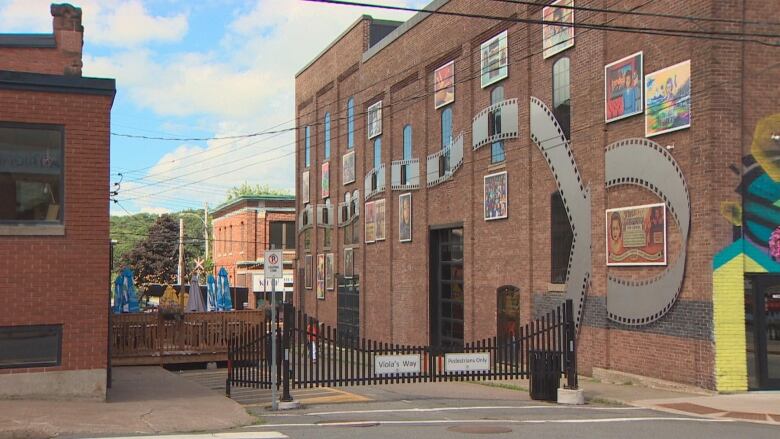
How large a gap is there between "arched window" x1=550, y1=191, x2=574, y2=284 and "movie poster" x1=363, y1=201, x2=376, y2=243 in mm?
15234

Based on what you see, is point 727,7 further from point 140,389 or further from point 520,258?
point 140,389

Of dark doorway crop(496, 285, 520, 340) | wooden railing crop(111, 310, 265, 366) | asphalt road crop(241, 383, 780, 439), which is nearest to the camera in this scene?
asphalt road crop(241, 383, 780, 439)

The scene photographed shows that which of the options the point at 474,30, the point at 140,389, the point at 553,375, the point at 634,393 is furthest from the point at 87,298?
the point at 474,30

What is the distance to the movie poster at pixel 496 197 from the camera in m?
27.2

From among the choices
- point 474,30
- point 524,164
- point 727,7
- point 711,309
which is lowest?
point 711,309

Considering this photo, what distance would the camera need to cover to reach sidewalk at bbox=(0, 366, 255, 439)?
12258 mm

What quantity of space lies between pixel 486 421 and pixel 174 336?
14434mm

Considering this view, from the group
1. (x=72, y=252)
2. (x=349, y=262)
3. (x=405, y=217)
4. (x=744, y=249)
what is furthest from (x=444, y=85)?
(x=72, y=252)

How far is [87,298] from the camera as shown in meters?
15.5

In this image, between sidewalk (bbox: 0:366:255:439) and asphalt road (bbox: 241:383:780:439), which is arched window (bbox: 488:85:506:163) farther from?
sidewalk (bbox: 0:366:255:439)

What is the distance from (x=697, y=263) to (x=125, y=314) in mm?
15963

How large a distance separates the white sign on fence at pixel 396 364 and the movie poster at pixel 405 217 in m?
18.2

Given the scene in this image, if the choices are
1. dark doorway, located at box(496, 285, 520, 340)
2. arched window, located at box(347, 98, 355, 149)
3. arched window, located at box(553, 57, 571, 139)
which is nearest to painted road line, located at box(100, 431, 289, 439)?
arched window, located at box(553, 57, 571, 139)

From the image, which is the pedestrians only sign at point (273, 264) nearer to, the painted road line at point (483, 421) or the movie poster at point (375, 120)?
the painted road line at point (483, 421)
